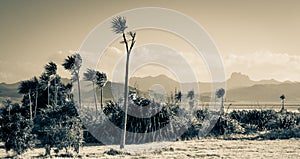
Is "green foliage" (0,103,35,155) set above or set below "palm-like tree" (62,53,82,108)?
below

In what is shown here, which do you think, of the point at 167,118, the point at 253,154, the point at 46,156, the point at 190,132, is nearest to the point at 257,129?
the point at 190,132

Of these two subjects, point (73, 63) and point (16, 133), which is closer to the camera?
point (16, 133)

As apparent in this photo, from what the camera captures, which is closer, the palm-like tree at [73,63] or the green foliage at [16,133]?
the green foliage at [16,133]

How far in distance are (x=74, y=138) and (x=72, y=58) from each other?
123ft

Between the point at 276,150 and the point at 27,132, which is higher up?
the point at 27,132

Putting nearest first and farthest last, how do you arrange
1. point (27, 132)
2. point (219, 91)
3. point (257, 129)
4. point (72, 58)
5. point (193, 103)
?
A: point (27, 132), point (257, 129), point (72, 58), point (193, 103), point (219, 91)

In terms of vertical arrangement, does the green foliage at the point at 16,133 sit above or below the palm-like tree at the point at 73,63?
below

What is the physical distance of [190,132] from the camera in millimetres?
54438

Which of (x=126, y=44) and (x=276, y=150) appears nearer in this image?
(x=276, y=150)

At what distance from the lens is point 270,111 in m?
65.5

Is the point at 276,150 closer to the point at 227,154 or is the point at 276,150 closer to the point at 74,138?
Result: the point at 227,154

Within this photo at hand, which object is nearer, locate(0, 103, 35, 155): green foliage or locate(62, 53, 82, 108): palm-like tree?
locate(0, 103, 35, 155): green foliage

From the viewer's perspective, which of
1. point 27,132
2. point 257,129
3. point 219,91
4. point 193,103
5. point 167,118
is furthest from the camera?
point 219,91

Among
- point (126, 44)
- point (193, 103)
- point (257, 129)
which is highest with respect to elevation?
point (126, 44)
